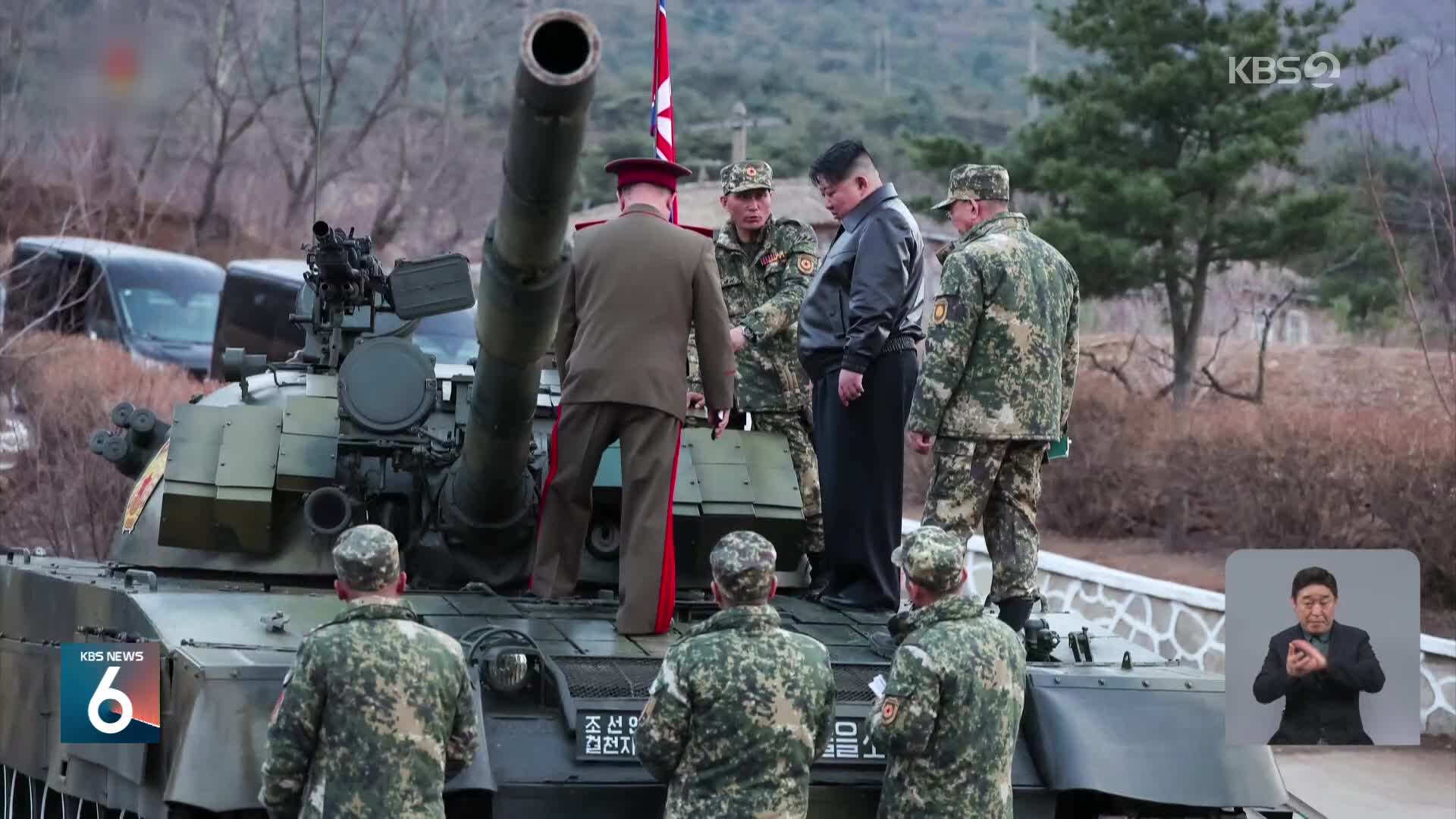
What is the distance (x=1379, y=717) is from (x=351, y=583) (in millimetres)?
2772

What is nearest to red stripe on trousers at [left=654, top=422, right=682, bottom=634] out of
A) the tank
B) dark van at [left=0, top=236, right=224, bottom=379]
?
the tank

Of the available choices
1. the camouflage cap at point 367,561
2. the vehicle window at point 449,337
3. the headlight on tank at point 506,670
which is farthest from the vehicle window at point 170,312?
the camouflage cap at point 367,561

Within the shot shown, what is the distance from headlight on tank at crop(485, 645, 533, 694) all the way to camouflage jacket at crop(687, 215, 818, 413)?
2.32 m

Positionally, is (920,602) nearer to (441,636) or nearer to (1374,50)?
(441,636)

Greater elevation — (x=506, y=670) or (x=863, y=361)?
(x=863, y=361)

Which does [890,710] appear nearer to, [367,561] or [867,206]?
[367,561]

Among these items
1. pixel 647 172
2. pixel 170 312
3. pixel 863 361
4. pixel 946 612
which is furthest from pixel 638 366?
pixel 170 312

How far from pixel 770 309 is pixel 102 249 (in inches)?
685

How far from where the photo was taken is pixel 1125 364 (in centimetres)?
2333

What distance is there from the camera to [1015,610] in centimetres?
743

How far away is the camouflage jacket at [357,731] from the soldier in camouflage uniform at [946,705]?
128 cm

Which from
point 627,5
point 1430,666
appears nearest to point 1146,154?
point 1430,666

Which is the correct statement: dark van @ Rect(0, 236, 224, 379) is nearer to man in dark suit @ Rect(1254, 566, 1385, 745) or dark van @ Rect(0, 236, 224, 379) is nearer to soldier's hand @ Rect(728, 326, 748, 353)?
soldier's hand @ Rect(728, 326, 748, 353)

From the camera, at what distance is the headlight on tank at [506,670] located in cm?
635
